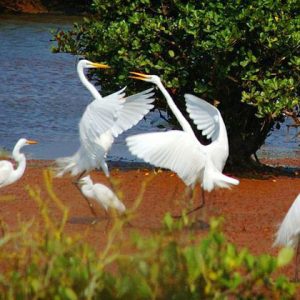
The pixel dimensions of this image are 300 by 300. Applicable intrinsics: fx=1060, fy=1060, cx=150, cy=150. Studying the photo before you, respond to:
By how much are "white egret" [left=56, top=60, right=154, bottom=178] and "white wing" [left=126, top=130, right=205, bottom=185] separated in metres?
0.37

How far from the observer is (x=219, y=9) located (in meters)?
12.6

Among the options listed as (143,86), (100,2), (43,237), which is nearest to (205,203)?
(143,86)

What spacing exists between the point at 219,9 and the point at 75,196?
2.81 m

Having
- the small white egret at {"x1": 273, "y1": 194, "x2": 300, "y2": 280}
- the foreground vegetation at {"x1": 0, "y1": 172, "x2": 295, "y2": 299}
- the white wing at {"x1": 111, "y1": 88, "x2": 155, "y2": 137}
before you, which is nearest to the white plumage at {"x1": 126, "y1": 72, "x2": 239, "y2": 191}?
the white wing at {"x1": 111, "y1": 88, "x2": 155, "y2": 137}

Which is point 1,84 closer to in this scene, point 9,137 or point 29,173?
point 9,137

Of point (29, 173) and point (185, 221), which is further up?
point (185, 221)

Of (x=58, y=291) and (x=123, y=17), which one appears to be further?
(x=123, y=17)

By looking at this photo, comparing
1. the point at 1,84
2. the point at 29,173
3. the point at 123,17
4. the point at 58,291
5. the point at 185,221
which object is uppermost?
the point at 185,221

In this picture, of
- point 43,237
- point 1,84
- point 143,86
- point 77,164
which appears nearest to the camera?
point 43,237

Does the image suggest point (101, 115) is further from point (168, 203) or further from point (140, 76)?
point (140, 76)

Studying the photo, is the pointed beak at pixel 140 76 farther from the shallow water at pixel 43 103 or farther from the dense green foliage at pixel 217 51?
the shallow water at pixel 43 103

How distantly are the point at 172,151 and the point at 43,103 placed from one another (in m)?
10.1

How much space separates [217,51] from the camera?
40.6 ft

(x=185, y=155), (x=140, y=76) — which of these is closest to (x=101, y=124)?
(x=185, y=155)
